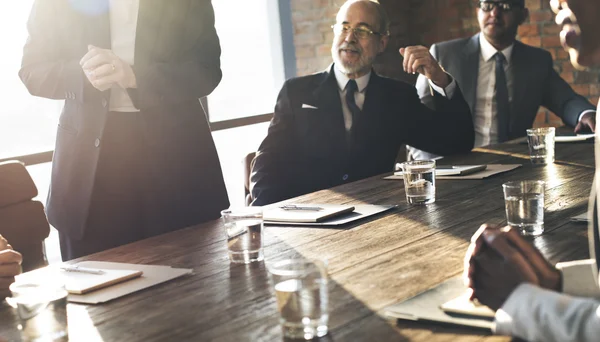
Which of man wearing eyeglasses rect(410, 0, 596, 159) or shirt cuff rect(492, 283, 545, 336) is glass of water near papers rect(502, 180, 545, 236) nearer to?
shirt cuff rect(492, 283, 545, 336)

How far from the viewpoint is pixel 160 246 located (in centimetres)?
193

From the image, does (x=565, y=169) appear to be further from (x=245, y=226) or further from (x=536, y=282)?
(x=536, y=282)

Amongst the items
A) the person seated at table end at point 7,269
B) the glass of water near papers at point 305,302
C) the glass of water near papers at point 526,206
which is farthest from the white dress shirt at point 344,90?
the glass of water near papers at point 305,302

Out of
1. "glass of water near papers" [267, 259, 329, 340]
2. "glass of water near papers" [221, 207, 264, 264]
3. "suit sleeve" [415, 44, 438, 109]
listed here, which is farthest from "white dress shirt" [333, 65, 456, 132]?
"glass of water near papers" [267, 259, 329, 340]

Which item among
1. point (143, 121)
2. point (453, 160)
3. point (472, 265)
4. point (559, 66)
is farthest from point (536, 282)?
point (559, 66)

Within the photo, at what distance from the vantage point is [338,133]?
3521 millimetres

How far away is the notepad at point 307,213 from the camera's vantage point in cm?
208

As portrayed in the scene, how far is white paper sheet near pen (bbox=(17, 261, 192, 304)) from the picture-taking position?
1.50 m

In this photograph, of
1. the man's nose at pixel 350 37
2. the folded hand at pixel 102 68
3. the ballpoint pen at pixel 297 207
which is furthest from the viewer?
the man's nose at pixel 350 37

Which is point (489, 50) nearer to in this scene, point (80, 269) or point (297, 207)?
point (297, 207)

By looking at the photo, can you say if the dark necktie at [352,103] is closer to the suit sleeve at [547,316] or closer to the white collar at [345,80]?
the white collar at [345,80]

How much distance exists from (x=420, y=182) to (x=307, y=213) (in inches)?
12.7

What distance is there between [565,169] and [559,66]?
3165mm

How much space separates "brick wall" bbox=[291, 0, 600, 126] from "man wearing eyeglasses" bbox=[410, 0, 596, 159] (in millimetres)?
1218
